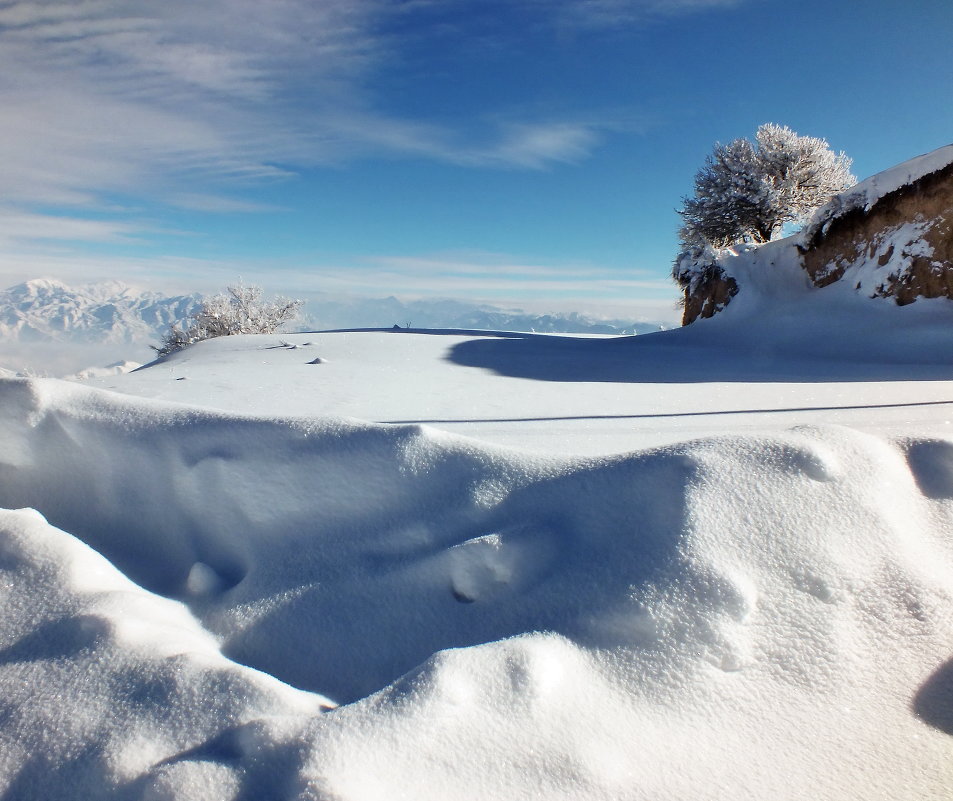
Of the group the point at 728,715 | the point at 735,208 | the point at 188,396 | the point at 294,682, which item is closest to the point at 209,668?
the point at 294,682

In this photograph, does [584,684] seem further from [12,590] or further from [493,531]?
[12,590]

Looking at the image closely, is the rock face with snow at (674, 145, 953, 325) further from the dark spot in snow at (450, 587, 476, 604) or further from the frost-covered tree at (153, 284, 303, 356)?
the frost-covered tree at (153, 284, 303, 356)

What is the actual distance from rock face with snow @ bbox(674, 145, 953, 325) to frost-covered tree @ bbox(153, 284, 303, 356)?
18.7 metres

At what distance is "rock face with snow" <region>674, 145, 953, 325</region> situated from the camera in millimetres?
7941

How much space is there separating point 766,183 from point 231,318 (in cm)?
1928

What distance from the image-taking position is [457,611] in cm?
179

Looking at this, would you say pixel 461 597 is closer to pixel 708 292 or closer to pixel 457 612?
pixel 457 612

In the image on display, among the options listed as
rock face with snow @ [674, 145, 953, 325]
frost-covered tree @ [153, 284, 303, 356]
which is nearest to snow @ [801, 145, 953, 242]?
rock face with snow @ [674, 145, 953, 325]

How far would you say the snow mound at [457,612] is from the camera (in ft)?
4.37

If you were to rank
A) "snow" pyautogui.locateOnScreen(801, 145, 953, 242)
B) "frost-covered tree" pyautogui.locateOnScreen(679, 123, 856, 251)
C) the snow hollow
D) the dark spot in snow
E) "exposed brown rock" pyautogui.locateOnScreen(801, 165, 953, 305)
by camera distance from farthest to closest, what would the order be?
1. "frost-covered tree" pyautogui.locateOnScreen(679, 123, 856, 251)
2. "snow" pyautogui.locateOnScreen(801, 145, 953, 242)
3. "exposed brown rock" pyautogui.locateOnScreen(801, 165, 953, 305)
4. the dark spot in snow
5. the snow hollow

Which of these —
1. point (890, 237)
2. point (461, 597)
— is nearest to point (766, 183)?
point (890, 237)

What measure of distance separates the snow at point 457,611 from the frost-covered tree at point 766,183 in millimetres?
16577

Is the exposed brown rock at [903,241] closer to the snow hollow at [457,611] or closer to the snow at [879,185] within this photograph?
the snow at [879,185]

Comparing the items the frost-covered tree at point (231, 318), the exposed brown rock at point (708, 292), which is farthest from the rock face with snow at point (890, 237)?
the frost-covered tree at point (231, 318)
